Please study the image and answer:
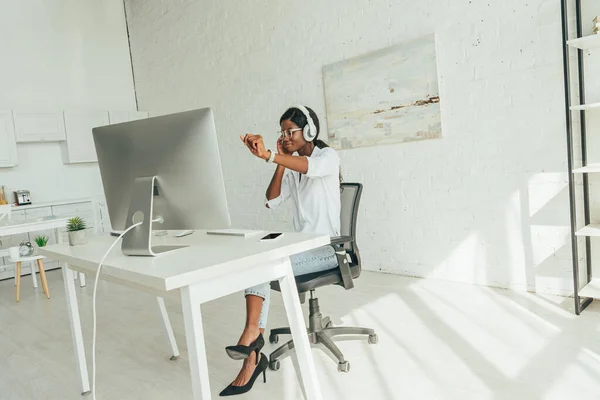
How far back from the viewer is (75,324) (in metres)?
2.07

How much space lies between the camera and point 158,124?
5.24 feet

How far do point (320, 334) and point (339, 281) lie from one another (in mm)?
333

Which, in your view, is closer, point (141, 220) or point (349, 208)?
point (141, 220)

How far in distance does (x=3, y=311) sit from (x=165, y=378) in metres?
2.24

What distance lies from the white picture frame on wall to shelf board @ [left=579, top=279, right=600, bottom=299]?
5301 millimetres

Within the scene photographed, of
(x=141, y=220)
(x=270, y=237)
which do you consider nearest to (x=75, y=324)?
(x=141, y=220)

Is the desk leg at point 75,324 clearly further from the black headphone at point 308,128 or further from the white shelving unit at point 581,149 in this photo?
the white shelving unit at point 581,149

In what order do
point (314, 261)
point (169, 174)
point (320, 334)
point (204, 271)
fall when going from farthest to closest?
point (320, 334) → point (314, 261) → point (169, 174) → point (204, 271)

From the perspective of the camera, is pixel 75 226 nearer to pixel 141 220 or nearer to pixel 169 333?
pixel 141 220

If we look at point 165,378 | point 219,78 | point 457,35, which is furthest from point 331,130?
point 165,378

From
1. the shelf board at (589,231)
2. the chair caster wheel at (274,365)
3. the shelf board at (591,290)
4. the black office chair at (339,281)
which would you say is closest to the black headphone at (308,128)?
the black office chair at (339,281)

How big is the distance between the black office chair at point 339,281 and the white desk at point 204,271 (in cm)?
34

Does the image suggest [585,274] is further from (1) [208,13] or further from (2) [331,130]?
(1) [208,13]

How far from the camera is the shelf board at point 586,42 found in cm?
234
